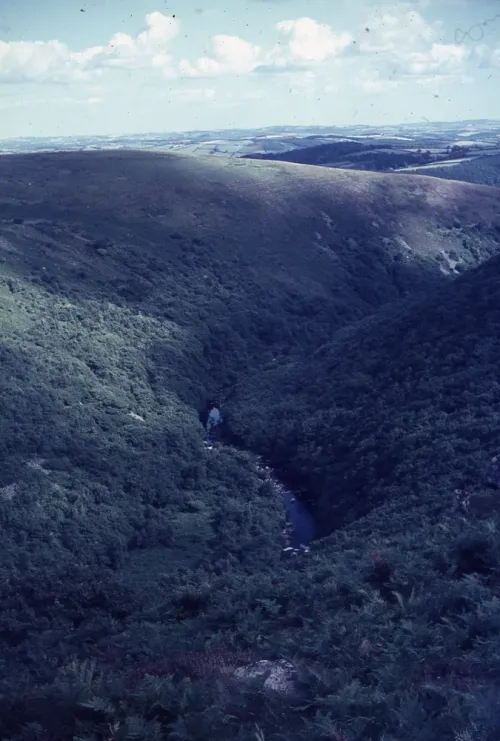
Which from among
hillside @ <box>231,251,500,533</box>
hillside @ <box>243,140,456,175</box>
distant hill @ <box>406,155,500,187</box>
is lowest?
hillside @ <box>231,251,500,533</box>

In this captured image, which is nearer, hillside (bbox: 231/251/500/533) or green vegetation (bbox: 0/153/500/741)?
green vegetation (bbox: 0/153/500/741)

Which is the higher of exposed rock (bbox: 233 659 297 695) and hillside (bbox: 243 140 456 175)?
hillside (bbox: 243 140 456 175)

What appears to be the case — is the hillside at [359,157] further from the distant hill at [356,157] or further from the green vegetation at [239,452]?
the green vegetation at [239,452]

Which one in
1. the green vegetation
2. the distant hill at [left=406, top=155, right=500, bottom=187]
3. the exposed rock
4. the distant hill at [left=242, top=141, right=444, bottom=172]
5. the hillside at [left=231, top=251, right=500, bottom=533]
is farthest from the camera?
the distant hill at [left=242, top=141, right=444, bottom=172]

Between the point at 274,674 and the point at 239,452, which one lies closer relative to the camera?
the point at 274,674

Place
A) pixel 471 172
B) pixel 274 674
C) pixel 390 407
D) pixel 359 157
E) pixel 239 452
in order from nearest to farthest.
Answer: pixel 274 674
pixel 390 407
pixel 239 452
pixel 471 172
pixel 359 157

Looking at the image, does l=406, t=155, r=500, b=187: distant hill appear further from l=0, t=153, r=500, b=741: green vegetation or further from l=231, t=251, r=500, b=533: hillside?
l=231, t=251, r=500, b=533: hillside

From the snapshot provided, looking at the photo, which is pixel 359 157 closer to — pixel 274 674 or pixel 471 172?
pixel 471 172

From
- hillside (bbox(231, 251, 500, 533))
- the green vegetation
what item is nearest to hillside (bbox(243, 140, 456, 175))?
the green vegetation

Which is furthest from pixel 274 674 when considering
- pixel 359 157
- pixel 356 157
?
pixel 356 157

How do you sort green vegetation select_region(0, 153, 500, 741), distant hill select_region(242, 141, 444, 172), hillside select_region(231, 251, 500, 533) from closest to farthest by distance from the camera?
green vegetation select_region(0, 153, 500, 741) < hillside select_region(231, 251, 500, 533) < distant hill select_region(242, 141, 444, 172)
